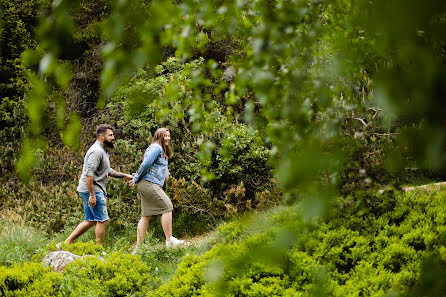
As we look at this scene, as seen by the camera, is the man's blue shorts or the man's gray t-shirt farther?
the man's blue shorts

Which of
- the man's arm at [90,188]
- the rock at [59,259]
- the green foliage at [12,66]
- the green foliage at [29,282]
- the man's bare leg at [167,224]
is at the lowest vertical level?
the man's bare leg at [167,224]

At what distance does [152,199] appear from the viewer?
6363mm

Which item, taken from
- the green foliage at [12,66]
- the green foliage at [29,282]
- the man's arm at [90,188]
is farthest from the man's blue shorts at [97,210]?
the green foliage at [12,66]

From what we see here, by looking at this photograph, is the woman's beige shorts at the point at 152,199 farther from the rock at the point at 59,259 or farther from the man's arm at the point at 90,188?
the rock at the point at 59,259

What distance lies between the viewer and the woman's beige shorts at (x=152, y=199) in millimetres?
6340

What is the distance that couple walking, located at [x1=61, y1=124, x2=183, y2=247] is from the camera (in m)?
5.93

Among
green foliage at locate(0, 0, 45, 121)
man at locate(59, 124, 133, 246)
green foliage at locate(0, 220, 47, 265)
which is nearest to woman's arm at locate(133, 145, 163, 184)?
man at locate(59, 124, 133, 246)

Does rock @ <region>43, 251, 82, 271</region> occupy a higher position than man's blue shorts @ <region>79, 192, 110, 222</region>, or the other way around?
man's blue shorts @ <region>79, 192, 110, 222</region>

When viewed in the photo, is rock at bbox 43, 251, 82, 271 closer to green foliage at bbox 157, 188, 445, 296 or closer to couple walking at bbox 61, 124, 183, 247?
couple walking at bbox 61, 124, 183, 247

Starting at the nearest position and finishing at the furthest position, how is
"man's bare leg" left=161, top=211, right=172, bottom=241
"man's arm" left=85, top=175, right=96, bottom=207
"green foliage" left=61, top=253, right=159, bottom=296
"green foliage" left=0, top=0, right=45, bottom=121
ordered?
"green foliage" left=61, top=253, right=159, bottom=296
"man's arm" left=85, top=175, right=96, bottom=207
"man's bare leg" left=161, top=211, right=172, bottom=241
"green foliage" left=0, top=0, right=45, bottom=121

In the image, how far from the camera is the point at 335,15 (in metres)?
1.75

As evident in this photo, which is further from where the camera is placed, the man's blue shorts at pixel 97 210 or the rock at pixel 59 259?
the man's blue shorts at pixel 97 210

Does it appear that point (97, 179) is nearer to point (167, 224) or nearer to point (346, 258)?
point (167, 224)

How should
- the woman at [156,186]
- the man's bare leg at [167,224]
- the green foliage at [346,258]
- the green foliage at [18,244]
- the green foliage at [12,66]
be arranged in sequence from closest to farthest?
the green foliage at [346,258], the green foliage at [18,244], the woman at [156,186], the man's bare leg at [167,224], the green foliage at [12,66]
